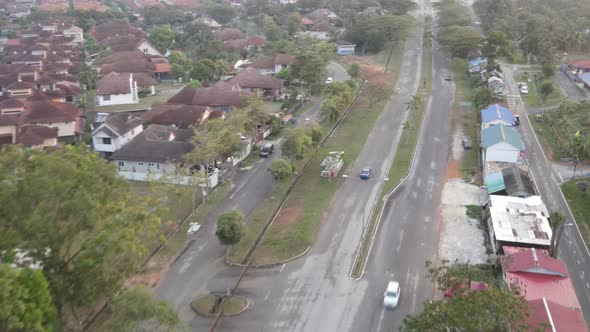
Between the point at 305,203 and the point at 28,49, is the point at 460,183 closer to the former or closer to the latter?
the point at 305,203

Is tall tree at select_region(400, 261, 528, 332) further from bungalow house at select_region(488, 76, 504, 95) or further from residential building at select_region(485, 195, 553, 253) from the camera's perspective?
bungalow house at select_region(488, 76, 504, 95)

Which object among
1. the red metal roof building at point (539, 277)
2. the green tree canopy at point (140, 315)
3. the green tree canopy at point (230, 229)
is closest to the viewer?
the green tree canopy at point (140, 315)

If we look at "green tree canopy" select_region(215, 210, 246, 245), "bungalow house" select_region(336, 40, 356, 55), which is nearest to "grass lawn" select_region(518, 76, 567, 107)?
"bungalow house" select_region(336, 40, 356, 55)

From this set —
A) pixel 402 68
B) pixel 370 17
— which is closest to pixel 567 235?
pixel 402 68

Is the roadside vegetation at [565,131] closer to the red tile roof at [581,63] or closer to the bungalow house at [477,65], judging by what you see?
the red tile roof at [581,63]

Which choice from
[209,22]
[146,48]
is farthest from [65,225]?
[209,22]

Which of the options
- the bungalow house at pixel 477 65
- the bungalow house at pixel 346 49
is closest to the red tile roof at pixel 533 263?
the bungalow house at pixel 477 65

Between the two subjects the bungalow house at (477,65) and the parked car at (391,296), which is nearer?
the parked car at (391,296)
